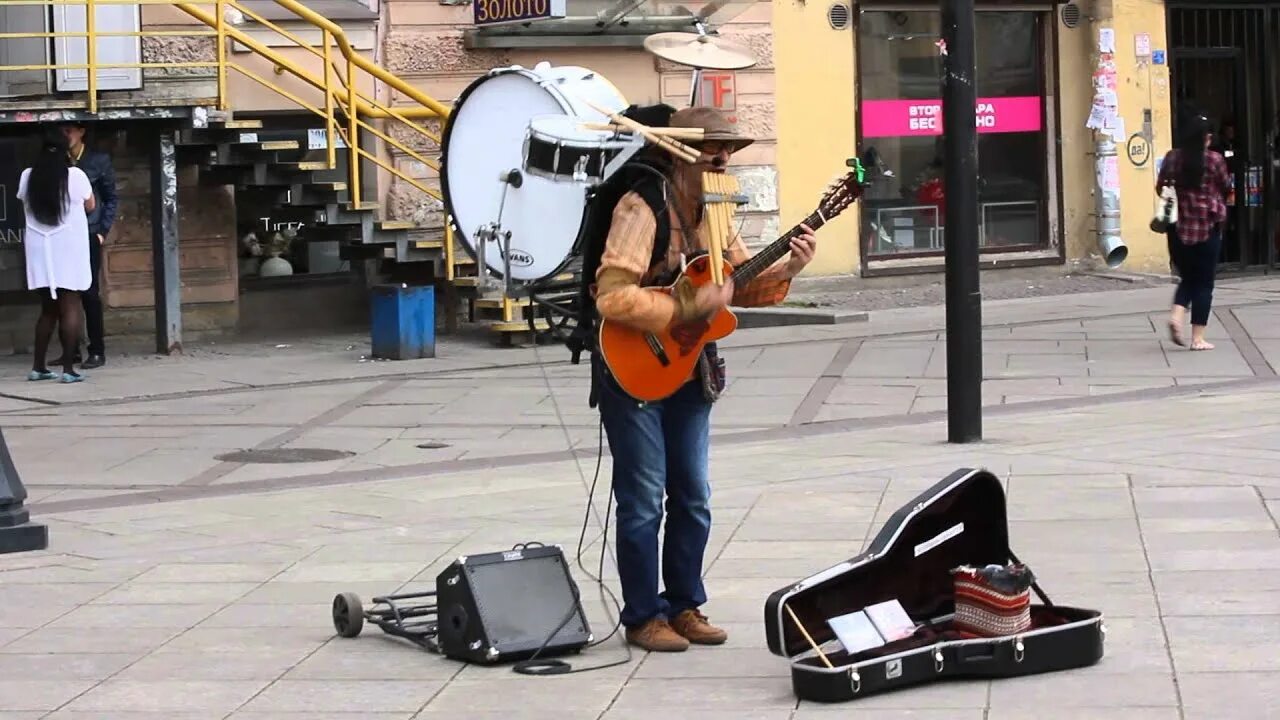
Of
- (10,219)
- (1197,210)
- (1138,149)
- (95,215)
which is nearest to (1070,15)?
(1138,149)

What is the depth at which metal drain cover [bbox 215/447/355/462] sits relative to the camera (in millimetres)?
11000

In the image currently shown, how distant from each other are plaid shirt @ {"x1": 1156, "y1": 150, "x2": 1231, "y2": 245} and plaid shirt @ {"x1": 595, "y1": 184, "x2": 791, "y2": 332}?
8.76m

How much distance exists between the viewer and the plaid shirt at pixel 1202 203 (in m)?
14.1

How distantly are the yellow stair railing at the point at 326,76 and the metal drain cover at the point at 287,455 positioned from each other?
4.55 metres

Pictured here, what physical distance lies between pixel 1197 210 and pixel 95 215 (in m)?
8.49

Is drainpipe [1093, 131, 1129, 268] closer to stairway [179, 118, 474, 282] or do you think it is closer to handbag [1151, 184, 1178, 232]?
handbag [1151, 184, 1178, 232]

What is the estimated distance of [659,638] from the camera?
6.26 m

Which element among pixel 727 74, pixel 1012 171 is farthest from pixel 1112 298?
pixel 727 74

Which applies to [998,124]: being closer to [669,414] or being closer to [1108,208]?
[1108,208]

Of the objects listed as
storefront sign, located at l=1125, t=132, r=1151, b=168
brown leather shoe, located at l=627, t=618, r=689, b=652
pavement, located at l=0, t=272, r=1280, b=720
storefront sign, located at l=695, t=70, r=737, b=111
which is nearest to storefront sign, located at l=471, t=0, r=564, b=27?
storefront sign, located at l=695, t=70, r=737, b=111

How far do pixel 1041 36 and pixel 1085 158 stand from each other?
4.62ft

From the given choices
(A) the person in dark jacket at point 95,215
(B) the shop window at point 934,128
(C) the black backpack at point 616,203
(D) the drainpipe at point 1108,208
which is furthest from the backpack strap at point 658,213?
(D) the drainpipe at point 1108,208

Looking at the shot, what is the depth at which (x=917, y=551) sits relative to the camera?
6023 mm

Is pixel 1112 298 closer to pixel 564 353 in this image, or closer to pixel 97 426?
pixel 564 353
